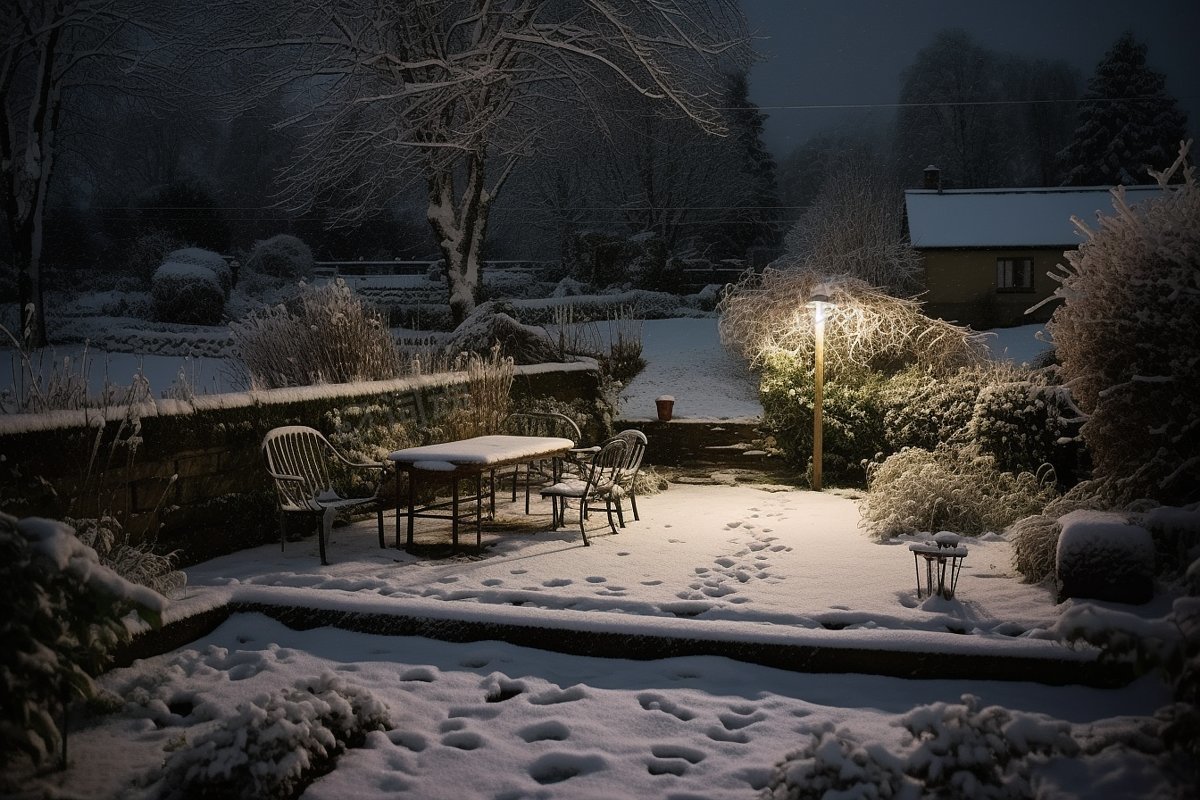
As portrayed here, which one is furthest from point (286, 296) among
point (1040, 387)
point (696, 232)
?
point (1040, 387)

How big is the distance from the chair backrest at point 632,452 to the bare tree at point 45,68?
13757mm

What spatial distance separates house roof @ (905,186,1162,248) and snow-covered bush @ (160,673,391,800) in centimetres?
2315

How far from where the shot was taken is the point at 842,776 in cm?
275

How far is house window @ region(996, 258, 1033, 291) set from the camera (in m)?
25.2

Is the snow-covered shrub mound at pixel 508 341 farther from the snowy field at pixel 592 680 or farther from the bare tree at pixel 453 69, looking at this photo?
the snowy field at pixel 592 680

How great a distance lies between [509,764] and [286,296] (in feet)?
77.0

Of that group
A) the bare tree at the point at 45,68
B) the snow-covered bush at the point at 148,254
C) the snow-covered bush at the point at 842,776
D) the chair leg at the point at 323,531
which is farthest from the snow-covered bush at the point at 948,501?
the snow-covered bush at the point at 148,254

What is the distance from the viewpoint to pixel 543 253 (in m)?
34.9

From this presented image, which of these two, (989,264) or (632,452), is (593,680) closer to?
(632,452)

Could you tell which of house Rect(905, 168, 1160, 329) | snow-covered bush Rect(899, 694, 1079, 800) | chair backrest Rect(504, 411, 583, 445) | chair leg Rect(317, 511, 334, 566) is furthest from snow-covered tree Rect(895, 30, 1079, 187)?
snow-covered bush Rect(899, 694, 1079, 800)

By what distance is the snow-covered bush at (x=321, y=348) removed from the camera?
869cm

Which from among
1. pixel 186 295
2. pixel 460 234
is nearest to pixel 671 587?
pixel 460 234

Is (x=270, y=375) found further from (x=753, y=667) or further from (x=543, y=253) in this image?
(x=543, y=253)

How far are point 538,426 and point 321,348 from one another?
2.29m
